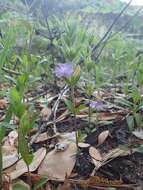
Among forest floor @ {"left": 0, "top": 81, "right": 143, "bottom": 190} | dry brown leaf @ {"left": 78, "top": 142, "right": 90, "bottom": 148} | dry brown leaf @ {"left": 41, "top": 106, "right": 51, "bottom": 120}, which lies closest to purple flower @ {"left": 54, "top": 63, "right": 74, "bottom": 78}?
forest floor @ {"left": 0, "top": 81, "right": 143, "bottom": 190}

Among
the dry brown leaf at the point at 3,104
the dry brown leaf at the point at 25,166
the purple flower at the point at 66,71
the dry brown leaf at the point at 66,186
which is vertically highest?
the purple flower at the point at 66,71

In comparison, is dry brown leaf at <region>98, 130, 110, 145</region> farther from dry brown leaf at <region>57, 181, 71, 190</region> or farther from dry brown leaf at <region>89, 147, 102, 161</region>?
dry brown leaf at <region>57, 181, 71, 190</region>

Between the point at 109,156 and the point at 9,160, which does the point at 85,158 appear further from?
the point at 9,160

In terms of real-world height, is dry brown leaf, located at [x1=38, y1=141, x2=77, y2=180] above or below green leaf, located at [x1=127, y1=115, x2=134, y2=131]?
below

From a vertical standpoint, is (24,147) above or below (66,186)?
above

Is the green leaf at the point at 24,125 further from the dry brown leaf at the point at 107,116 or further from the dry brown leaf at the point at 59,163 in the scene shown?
the dry brown leaf at the point at 107,116

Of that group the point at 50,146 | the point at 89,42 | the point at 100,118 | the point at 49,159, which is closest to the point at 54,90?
the point at 89,42

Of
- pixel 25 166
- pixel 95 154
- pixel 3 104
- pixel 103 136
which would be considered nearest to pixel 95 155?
pixel 95 154

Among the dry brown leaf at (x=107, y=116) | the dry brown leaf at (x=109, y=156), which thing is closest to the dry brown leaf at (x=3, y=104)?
the dry brown leaf at (x=107, y=116)
